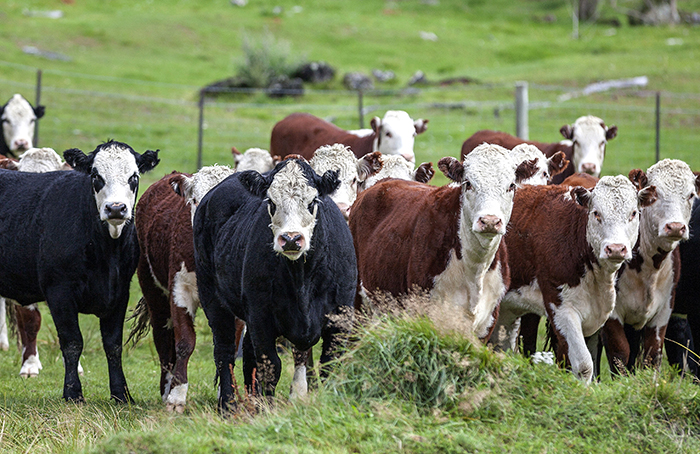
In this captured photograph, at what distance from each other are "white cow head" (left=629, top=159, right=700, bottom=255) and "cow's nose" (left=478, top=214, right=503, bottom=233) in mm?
1932

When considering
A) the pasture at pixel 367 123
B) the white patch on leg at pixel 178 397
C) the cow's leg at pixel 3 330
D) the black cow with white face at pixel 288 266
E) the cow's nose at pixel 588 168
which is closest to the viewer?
the pasture at pixel 367 123

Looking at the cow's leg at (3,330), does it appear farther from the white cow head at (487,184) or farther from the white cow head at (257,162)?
the white cow head at (487,184)

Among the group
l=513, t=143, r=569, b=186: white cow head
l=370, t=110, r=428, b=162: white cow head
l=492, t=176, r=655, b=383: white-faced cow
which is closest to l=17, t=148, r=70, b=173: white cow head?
l=370, t=110, r=428, b=162: white cow head

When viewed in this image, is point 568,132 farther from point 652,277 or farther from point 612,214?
point 612,214

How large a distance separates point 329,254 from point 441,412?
54.7 inches

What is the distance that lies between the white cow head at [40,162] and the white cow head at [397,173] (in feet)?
11.2

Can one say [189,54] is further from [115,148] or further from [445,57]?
[115,148]

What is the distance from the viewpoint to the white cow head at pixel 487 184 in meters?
6.12

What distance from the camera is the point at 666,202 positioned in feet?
24.6

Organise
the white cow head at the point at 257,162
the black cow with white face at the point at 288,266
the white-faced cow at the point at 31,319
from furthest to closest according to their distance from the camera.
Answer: the white cow head at the point at 257,162 → the white-faced cow at the point at 31,319 → the black cow with white face at the point at 288,266

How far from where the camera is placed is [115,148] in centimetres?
732

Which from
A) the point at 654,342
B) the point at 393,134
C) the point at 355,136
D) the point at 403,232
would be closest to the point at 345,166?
the point at 403,232

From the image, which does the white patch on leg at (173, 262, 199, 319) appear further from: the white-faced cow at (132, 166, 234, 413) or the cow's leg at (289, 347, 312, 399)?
the cow's leg at (289, 347, 312, 399)

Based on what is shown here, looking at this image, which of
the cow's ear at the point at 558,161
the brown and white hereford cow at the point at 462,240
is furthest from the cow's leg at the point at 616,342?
the cow's ear at the point at 558,161
